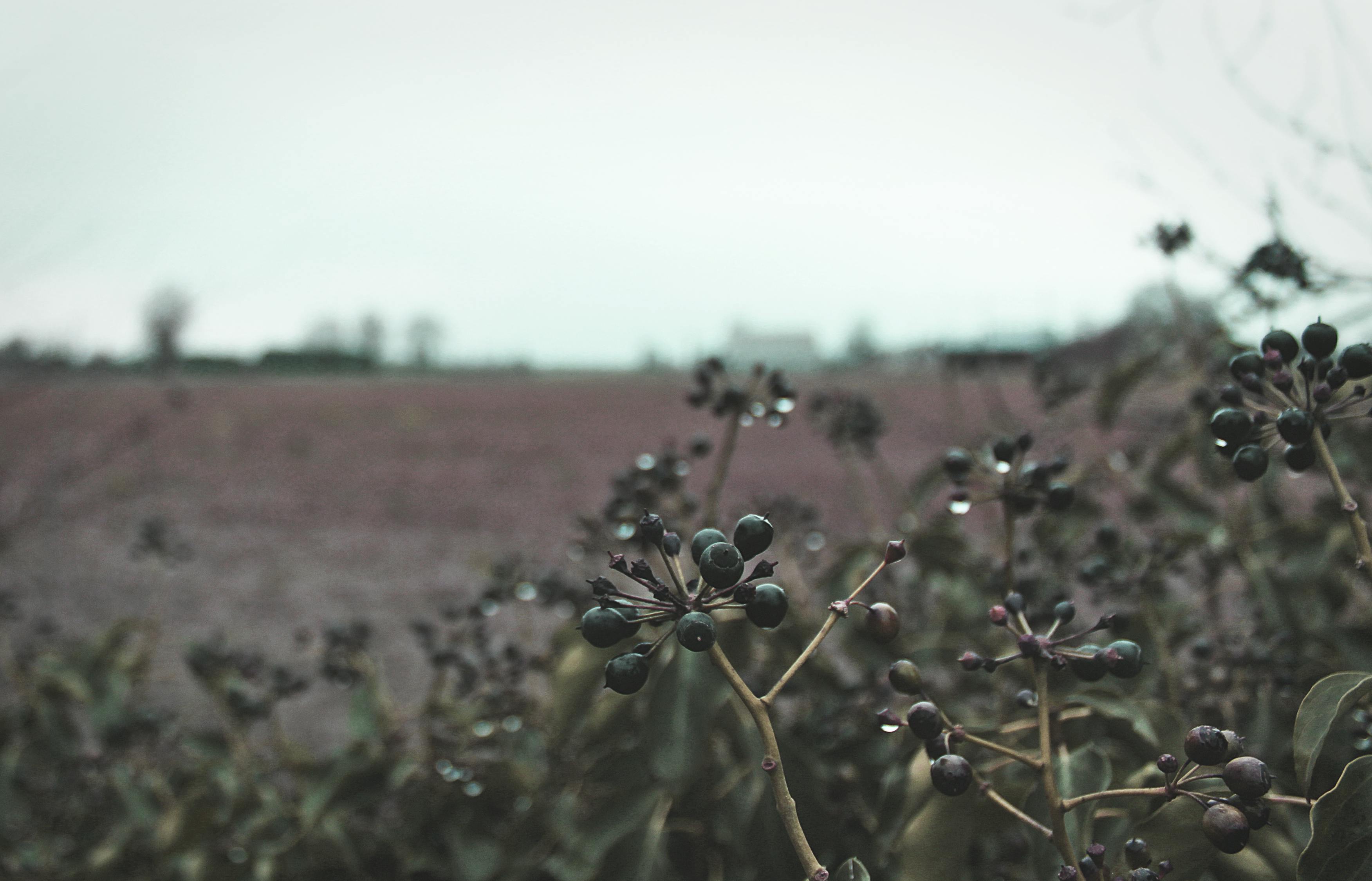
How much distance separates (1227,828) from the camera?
62cm

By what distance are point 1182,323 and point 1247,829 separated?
1.33m

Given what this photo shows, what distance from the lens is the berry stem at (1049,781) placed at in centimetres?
70

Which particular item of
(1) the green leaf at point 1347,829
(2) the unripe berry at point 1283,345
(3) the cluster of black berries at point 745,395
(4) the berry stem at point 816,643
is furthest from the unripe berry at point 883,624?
(3) the cluster of black berries at point 745,395

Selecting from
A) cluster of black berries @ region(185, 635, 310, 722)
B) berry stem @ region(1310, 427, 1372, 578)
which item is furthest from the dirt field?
berry stem @ region(1310, 427, 1372, 578)

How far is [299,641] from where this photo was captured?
1923 mm

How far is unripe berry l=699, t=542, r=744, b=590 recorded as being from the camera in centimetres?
63

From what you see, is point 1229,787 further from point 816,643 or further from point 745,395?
point 745,395

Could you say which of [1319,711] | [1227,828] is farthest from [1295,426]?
[1227,828]

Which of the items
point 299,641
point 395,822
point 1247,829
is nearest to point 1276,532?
point 1247,829

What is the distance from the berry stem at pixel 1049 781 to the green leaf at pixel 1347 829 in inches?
7.0

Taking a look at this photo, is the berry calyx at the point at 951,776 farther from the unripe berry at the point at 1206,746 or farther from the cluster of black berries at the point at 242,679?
the cluster of black berries at the point at 242,679

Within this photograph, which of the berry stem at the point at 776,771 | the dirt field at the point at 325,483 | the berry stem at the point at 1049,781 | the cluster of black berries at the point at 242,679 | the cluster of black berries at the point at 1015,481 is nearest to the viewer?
the berry stem at the point at 776,771

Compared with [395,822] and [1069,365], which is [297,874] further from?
[1069,365]

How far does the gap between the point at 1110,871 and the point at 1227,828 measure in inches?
5.4
